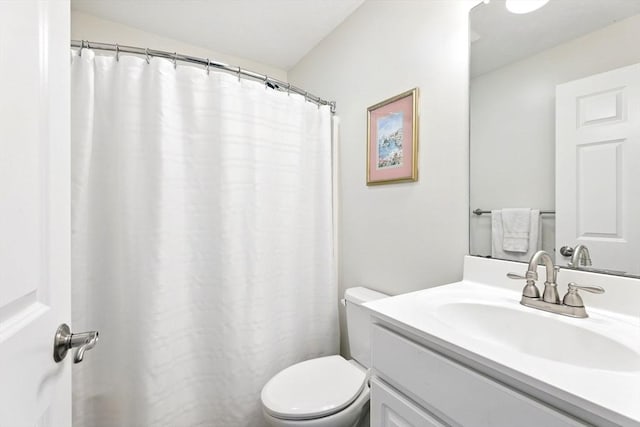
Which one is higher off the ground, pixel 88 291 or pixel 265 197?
pixel 265 197

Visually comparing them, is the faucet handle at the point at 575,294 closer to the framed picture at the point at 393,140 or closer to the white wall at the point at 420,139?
the white wall at the point at 420,139

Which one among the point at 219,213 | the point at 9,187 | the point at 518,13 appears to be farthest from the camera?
the point at 219,213

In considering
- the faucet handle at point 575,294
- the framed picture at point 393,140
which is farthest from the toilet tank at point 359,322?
the faucet handle at point 575,294

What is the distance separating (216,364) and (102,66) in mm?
1380

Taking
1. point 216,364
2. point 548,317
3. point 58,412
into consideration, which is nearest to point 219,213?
Result: point 216,364

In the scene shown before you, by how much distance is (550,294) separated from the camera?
802 millimetres

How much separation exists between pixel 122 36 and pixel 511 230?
7.86 ft

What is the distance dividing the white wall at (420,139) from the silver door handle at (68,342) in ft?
3.85

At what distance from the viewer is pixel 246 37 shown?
1.89 metres

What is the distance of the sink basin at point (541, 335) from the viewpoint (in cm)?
63

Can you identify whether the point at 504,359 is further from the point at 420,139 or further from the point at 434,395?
the point at 420,139

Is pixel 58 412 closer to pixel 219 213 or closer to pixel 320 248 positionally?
pixel 219 213

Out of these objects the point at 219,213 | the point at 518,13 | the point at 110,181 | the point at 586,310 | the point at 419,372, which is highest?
the point at 518,13

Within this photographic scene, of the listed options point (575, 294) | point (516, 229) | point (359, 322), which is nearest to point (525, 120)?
point (516, 229)
